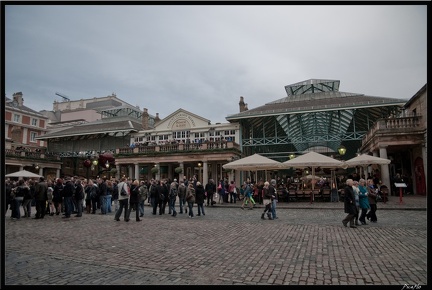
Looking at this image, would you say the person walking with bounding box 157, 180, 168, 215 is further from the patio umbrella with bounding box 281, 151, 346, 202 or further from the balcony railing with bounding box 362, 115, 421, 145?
the balcony railing with bounding box 362, 115, 421, 145

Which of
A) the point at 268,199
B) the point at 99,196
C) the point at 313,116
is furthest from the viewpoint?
the point at 313,116

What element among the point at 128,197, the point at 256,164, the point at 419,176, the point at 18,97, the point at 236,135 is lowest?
the point at 128,197

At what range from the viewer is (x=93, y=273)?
203 inches

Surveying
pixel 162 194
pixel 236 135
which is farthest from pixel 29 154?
pixel 162 194

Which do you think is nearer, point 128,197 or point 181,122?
point 128,197

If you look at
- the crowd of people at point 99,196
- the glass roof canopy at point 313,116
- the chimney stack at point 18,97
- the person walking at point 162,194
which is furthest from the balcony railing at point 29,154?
the person walking at point 162,194

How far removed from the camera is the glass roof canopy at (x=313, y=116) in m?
27.7

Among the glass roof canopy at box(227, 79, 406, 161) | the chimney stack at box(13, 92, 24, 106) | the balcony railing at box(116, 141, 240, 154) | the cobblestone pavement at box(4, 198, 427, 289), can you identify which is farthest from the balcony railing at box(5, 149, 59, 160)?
the cobblestone pavement at box(4, 198, 427, 289)

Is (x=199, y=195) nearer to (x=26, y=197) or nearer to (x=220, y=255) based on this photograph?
(x=220, y=255)

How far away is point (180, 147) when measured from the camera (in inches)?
1265

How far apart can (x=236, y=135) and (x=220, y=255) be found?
26.9 m

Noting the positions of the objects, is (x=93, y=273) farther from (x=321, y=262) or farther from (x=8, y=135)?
(x=8, y=135)

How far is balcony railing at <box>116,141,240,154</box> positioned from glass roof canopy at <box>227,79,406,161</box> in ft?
10.7

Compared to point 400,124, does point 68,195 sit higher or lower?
lower
